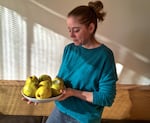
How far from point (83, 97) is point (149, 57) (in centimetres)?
80

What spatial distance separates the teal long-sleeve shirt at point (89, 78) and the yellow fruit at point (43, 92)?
17 cm

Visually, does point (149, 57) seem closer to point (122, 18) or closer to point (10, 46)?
point (122, 18)

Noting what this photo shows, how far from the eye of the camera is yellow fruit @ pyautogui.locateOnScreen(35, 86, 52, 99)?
117 centimetres

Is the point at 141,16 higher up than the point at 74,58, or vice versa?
the point at 141,16

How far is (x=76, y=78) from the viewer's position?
1307 mm


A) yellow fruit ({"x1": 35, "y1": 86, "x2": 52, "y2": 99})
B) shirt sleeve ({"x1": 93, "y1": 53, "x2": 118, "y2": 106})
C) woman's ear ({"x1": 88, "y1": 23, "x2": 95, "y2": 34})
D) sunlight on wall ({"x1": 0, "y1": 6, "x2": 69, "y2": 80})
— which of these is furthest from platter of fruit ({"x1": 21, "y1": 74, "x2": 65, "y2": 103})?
sunlight on wall ({"x1": 0, "y1": 6, "x2": 69, "y2": 80})

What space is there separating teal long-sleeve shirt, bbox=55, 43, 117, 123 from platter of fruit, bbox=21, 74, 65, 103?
3.9 inches

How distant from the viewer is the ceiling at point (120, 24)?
1716 mm

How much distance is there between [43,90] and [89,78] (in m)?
0.24

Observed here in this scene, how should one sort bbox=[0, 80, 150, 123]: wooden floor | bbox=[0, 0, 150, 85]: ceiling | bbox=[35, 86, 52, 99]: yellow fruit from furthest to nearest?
1. bbox=[0, 80, 150, 123]: wooden floor
2. bbox=[0, 0, 150, 85]: ceiling
3. bbox=[35, 86, 52, 99]: yellow fruit

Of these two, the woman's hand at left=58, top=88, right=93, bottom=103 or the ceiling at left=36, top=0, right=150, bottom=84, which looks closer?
the woman's hand at left=58, top=88, right=93, bottom=103

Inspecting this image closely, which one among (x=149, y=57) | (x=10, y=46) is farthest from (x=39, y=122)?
(x=149, y=57)

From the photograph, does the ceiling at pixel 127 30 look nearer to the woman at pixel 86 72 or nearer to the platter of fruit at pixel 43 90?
the woman at pixel 86 72

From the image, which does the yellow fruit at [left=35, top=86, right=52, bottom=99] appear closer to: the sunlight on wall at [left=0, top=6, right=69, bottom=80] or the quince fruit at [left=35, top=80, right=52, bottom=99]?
the quince fruit at [left=35, top=80, right=52, bottom=99]
